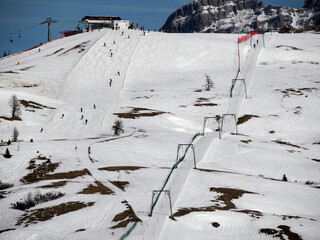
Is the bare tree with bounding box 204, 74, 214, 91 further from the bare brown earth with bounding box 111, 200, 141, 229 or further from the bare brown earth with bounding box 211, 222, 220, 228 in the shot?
the bare brown earth with bounding box 211, 222, 220, 228

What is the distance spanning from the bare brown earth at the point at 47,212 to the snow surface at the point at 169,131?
723mm

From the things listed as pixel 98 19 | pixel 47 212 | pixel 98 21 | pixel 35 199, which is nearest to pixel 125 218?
pixel 47 212

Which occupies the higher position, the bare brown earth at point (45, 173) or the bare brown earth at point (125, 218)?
the bare brown earth at point (125, 218)

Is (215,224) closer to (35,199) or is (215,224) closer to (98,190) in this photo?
(98,190)

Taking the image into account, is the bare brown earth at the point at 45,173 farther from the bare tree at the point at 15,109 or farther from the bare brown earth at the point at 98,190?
the bare tree at the point at 15,109

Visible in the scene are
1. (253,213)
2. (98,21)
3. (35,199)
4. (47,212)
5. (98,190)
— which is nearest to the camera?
(253,213)

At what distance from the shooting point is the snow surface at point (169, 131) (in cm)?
2228

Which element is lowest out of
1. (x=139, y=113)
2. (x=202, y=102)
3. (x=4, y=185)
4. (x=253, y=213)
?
(x=4, y=185)

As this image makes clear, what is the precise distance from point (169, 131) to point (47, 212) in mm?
29028

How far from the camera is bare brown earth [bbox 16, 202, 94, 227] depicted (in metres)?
22.0

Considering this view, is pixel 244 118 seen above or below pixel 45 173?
above

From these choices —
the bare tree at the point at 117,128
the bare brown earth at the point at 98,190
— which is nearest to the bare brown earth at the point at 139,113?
the bare tree at the point at 117,128

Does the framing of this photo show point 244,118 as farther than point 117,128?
Yes

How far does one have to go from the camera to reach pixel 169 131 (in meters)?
50.6
